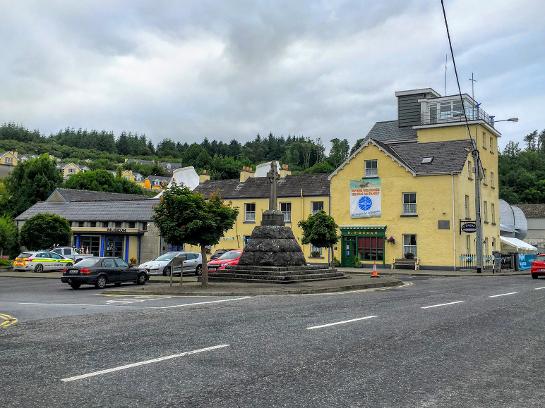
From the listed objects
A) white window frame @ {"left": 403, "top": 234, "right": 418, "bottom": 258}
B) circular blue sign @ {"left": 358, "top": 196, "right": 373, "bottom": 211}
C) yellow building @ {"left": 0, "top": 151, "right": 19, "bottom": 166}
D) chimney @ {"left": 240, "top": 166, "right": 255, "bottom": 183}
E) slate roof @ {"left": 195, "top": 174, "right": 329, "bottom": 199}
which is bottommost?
white window frame @ {"left": 403, "top": 234, "right": 418, "bottom": 258}

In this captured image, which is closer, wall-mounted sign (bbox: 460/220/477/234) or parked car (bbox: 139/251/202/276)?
Answer: parked car (bbox: 139/251/202/276)

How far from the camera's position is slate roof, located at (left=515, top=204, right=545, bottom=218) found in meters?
77.4

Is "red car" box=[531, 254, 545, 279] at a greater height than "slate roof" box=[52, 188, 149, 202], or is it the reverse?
"slate roof" box=[52, 188, 149, 202]

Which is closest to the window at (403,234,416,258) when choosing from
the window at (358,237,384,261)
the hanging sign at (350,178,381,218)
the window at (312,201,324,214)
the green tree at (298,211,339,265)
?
the window at (358,237,384,261)

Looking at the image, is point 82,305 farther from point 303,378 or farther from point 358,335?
point 303,378

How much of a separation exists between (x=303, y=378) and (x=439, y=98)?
4663 cm

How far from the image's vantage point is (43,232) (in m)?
41.2

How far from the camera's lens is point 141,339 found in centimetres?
934

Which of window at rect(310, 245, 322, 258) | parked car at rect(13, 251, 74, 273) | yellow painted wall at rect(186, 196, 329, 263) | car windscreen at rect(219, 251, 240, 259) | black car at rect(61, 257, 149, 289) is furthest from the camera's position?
yellow painted wall at rect(186, 196, 329, 263)

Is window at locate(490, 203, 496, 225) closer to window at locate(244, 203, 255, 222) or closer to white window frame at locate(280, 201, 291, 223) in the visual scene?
white window frame at locate(280, 201, 291, 223)

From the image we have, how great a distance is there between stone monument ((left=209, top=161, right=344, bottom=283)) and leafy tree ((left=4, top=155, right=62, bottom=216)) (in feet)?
175

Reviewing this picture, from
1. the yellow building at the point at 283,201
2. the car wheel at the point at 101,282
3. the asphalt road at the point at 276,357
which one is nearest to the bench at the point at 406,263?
the yellow building at the point at 283,201

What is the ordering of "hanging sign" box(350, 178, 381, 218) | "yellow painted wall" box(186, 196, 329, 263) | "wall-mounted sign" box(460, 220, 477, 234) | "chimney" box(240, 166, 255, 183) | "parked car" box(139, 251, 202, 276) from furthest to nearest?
"chimney" box(240, 166, 255, 183) → "yellow painted wall" box(186, 196, 329, 263) → "hanging sign" box(350, 178, 381, 218) → "wall-mounted sign" box(460, 220, 477, 234) → "parked car" box(139, 251, 202, 276)

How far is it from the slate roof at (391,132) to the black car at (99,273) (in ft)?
106
